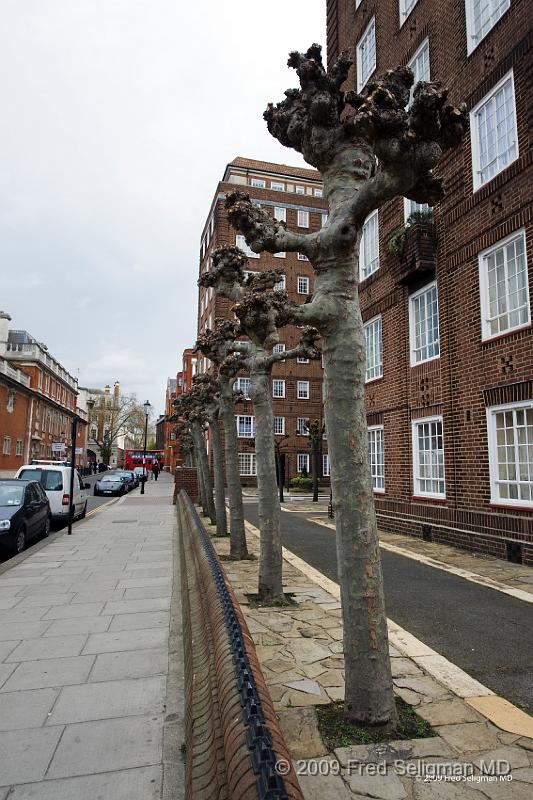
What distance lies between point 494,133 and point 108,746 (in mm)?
11852

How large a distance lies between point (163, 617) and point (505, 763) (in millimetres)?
4105

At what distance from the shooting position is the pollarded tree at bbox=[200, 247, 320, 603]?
627 cm

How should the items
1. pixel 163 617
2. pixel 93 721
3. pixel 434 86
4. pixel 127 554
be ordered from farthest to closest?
pixel 127 554, pixel 163 617, pixel 93 721, pixel 434 86

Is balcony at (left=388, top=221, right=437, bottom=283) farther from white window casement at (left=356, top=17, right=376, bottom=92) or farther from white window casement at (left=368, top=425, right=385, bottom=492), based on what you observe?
white window casement at (left=356, top=17, right=376, bottom=92)

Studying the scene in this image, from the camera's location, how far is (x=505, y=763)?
2793 mm

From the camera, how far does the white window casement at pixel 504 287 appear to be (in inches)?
370

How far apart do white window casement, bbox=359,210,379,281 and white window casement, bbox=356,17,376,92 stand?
4635 mm

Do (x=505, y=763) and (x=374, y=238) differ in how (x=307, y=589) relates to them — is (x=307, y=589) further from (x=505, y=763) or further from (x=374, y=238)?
(x=374, y=238)

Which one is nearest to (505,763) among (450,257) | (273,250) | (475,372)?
(273,250)

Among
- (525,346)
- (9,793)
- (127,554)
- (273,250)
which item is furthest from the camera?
(127,554)

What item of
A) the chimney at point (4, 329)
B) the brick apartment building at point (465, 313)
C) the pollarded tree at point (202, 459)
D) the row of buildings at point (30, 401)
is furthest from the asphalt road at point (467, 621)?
the chimney at point (4, 329)

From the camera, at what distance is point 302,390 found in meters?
40.7

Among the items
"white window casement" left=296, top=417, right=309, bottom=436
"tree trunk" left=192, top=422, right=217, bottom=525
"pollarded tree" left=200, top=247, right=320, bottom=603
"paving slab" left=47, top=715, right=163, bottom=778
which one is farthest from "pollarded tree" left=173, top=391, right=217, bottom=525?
"white window casement" left=296, top=417, right=309, bottom=436

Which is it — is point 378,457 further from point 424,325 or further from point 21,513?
point 21,513
